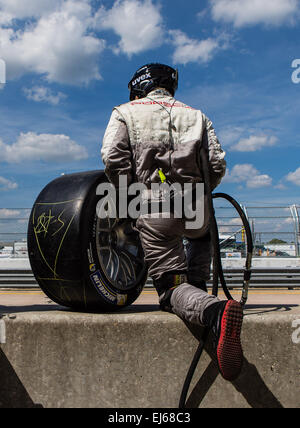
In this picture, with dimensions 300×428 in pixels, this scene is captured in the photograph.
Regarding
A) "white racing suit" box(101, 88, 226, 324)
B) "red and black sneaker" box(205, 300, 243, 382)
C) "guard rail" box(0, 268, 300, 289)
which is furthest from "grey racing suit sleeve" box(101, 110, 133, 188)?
"guard rail" box(0, 268, 300, 289)

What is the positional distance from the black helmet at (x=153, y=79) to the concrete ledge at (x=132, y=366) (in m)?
1.54

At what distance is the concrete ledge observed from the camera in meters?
1.97

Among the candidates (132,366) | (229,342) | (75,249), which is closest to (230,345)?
(229,342)

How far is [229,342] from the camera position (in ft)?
5.86

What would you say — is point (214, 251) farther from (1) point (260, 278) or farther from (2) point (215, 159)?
(1) point (260, 278)

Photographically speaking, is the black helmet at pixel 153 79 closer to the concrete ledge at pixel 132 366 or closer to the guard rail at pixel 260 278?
the concrete ledge at pixel 132 366

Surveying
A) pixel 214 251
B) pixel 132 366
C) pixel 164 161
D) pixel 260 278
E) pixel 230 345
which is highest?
pixel 164 161

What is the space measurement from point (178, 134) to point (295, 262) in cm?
1094

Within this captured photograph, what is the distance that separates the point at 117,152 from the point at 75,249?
0.60 metres

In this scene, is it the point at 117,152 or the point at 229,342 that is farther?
the point at 117,152

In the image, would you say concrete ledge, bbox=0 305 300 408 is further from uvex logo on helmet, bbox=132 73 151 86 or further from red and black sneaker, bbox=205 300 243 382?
uvex logo on helmet, bbox=132 73 151 86

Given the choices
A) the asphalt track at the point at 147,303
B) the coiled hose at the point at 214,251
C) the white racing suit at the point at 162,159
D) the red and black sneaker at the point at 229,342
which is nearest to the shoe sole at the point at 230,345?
the red and black sneaker at the point at 229,342

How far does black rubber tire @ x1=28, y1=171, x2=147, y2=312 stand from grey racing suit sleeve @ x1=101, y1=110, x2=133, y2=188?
133mm

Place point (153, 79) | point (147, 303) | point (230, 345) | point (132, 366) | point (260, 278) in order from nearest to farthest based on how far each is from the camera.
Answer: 1. point (230, 345)
2. point (132, 366)
3. point (153, 79)
4. point (147, 303)
5. point (260, 278)
